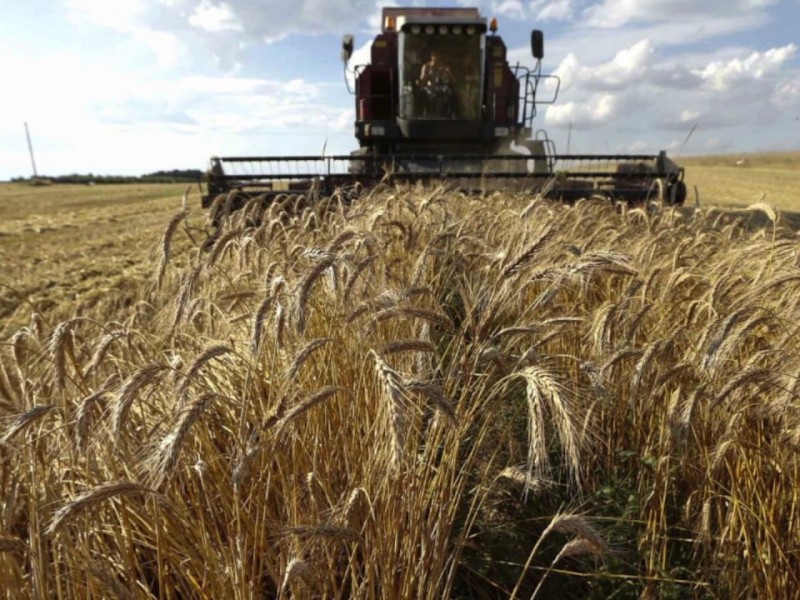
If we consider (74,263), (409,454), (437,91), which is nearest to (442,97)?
(437,91)

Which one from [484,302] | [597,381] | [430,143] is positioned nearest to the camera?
[597,381]

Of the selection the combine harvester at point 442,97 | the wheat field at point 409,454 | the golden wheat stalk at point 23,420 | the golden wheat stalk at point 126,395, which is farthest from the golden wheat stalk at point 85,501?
the combine harvester at point 442,97

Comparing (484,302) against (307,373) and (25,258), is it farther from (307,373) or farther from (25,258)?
(25,258)

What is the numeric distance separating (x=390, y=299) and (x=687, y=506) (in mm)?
1150

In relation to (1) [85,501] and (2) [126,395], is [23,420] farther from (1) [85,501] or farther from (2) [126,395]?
(1) [85,501]

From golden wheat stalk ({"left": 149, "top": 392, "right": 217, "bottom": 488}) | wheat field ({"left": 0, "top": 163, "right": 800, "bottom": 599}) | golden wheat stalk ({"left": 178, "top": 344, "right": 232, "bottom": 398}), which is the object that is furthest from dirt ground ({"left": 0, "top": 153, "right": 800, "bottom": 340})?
golden wheat stalk ({"left": 149, "top": 392, "right": 217, "bottom": 488})

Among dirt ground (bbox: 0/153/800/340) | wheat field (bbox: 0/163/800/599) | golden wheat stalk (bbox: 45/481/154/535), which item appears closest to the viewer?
golden wheat stalk (bbox: 45/481/154/535)

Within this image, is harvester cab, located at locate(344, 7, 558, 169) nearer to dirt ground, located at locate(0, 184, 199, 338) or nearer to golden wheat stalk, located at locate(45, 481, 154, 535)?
dirt ground, located at locate(0, 184, 199, 338)

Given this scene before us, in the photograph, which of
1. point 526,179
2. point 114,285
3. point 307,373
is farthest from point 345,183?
point 307,373

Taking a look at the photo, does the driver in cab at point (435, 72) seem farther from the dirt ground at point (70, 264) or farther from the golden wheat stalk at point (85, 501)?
the golden wheat stalk at point (85, 501)

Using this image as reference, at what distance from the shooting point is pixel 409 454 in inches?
66.8

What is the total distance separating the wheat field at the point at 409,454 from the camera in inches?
58.7

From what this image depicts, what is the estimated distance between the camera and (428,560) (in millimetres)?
1592

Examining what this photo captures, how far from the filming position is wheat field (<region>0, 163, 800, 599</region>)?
149 centimetres
